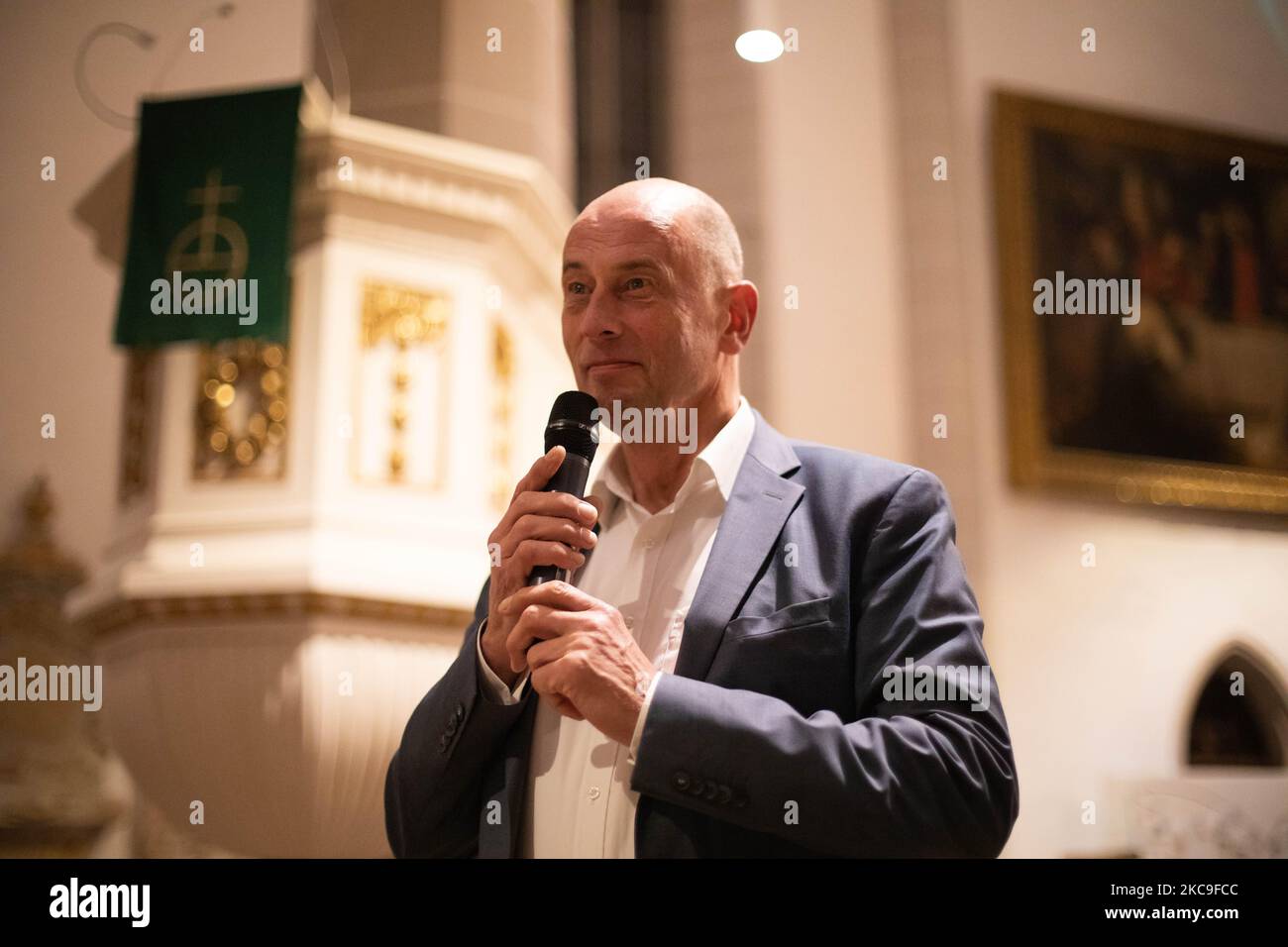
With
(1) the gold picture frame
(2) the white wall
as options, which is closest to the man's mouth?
(2) the white wall

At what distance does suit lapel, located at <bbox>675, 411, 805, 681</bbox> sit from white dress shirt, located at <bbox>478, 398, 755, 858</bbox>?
0.05 metres

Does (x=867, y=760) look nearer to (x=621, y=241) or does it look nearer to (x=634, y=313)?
(x=634, y=313)

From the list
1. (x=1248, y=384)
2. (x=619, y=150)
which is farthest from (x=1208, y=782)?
(x=619, y=150)

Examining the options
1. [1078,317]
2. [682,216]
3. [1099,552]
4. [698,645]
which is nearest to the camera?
[698,645]

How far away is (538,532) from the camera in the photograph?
1.65 meters

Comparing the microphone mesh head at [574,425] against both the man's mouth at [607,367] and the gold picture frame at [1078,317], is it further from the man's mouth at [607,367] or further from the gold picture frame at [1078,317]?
the gold picture frame at [1078,317]

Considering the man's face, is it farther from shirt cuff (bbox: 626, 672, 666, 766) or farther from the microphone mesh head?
shirt cuff (bbox: 626, 672, 666, 766)

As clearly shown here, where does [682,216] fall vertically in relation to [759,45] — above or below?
below

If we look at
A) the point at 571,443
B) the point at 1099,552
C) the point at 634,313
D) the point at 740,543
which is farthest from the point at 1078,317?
the point at 571,443

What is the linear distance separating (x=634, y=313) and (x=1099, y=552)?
10.6ft

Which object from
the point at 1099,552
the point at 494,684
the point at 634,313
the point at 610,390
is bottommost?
the point at 494,684

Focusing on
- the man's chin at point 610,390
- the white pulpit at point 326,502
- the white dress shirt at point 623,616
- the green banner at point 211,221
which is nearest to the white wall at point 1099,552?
the white pulpit at point 326,502
